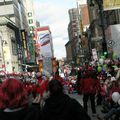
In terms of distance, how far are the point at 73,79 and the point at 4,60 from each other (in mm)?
62398

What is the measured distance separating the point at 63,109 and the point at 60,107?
0.07 meters

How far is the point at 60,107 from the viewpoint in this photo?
6211mm

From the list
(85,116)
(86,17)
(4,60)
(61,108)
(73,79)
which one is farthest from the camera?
(86,17)

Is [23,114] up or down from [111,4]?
down

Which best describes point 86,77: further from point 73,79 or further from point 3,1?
point 3,1

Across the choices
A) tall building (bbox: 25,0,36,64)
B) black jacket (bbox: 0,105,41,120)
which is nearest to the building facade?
tall building (bbox: 25,0,36,64)

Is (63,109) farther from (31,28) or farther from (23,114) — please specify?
(31,28)

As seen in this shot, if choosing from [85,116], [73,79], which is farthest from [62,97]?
[73,79]

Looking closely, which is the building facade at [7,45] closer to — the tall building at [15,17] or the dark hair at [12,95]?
the tall building at [15,17]

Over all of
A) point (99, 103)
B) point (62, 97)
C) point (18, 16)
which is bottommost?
point (99, 103)

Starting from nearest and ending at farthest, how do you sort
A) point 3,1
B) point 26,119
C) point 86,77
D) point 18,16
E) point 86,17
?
point 26,119
point 86,77
point 3,1
point 18,16
point 86,17

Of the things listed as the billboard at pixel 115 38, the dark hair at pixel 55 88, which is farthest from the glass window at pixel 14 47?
the dark hair at pixel 55 88

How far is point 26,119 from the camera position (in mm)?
4891

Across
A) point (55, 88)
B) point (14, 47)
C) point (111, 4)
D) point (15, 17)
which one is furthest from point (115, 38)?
point (15, 17)
